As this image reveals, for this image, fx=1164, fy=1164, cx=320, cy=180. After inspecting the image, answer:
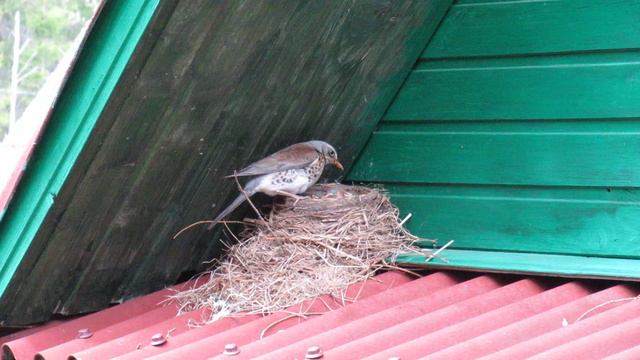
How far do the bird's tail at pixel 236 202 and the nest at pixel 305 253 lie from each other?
0.16 meters

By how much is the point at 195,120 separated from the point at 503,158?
1.42 meters

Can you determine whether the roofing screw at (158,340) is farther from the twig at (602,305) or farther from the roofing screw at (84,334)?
the twig at (602,305)

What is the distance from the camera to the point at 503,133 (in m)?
5.04

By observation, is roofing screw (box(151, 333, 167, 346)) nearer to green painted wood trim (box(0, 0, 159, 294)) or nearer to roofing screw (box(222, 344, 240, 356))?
roofing screw (box(222, 344, 240, 356))

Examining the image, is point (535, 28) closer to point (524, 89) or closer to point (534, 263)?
point (524, 89)

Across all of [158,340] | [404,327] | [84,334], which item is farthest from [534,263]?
[84,334]

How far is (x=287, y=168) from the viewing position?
5.31 meters

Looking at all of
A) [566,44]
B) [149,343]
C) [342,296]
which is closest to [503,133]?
[566,44]

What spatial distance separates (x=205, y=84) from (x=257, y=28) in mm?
279

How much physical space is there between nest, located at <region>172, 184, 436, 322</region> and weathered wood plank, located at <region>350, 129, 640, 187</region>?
7.5 inches

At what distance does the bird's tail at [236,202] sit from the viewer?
512cm

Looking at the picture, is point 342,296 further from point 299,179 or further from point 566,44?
point 566,44

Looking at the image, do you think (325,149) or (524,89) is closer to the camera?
(524,89)

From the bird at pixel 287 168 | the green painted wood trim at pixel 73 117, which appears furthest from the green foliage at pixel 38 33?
the green painted wood trim at pixel 73 117
